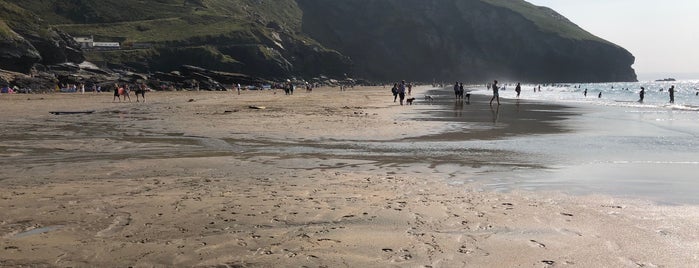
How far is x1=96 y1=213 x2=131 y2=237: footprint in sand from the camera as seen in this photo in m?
5.86

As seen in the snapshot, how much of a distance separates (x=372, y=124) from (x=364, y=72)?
564 ft

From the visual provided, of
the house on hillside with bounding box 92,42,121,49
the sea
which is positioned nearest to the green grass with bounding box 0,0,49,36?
the house on hillside with bounding box 92,42,121,49

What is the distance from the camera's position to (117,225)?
6.20 metres

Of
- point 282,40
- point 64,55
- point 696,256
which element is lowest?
point 696,256

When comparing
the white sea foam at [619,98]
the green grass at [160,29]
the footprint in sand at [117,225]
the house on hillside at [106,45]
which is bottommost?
the footprint in sand at [117,225]

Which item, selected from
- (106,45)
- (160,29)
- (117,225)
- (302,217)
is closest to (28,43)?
(106,45)

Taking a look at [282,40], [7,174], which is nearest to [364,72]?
[282,40]

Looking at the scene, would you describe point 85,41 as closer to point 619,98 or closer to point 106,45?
point 106,45

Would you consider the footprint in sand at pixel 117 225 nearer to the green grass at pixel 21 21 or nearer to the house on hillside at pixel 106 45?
the green grass at pixel 21 21

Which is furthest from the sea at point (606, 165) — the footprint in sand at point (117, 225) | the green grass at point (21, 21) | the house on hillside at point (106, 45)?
the house on hillside at point (106, 45)

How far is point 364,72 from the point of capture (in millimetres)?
192625

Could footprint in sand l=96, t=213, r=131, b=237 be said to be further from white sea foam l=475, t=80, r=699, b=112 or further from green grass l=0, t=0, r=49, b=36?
green grass l=0, t=0, r=49, b=36

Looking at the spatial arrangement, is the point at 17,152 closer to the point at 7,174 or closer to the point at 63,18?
the point at 7,174

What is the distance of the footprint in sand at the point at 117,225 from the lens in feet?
19.2
